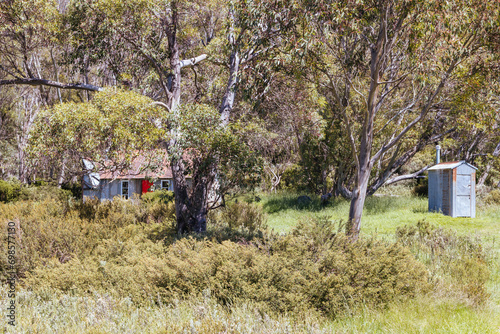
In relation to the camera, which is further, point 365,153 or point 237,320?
point 365,153

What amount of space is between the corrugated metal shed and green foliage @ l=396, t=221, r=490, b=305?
5.09 m

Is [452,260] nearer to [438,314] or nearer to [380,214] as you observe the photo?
[438,314]

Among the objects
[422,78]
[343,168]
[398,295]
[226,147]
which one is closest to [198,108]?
[226,147]

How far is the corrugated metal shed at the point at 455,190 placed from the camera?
13336mm

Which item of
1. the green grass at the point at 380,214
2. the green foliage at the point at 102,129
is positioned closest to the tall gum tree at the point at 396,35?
the green foliage at the point at 102,129

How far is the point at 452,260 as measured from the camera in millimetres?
6570

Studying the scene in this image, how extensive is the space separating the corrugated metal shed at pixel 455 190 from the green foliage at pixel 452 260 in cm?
509

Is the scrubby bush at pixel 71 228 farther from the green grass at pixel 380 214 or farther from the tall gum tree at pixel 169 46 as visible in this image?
the green grass at pixel 380 214

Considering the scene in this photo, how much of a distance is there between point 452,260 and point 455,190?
771cm

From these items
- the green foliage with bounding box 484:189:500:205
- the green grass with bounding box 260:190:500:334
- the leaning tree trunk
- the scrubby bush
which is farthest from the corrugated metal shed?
the scrubby bush

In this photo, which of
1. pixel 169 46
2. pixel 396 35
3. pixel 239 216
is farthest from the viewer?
pixel 239 216

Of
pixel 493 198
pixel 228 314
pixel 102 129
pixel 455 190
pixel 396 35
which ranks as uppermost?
pixel 396 35

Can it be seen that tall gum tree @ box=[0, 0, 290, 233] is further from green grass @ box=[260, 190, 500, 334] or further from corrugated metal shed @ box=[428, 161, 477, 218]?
corrugated metal shed @ box=[428, 161, 477, 218]

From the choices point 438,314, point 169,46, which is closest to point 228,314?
point 438,314
